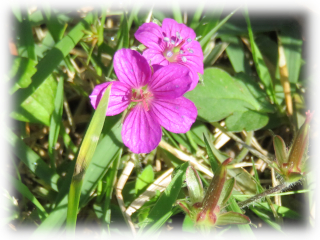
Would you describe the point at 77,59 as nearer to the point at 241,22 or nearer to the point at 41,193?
the point at 41,193

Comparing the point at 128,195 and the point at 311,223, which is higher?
the point at 128,195

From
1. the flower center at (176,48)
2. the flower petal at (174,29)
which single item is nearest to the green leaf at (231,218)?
the flower center at (176,48)

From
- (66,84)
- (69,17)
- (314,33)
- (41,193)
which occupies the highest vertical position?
(69,17)

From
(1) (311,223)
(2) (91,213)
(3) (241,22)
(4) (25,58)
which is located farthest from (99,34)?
(1) (311,223)

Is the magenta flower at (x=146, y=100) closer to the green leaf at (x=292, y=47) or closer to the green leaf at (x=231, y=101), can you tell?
the green leaf at (x=231, y=101)

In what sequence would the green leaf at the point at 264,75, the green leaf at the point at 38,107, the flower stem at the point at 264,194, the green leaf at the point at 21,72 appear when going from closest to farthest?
the flower stem at the point at 264,194 → the green leaf at the point at 21,72 → the green leaf at the point at 38,107 → the green leaf at the point at 264,75

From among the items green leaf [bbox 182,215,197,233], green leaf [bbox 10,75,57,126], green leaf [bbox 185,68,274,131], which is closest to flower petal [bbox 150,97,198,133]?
green leaf [bbox 185,68,274,131]

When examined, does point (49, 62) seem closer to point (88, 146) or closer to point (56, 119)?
point (56, 119)
